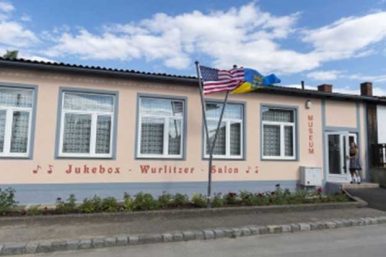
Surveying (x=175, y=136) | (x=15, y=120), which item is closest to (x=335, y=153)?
(x=175, y=136)

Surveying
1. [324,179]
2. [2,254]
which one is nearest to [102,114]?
[2,254]

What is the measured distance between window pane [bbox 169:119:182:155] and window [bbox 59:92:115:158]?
202 centimetres

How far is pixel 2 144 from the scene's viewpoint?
36.5 ft

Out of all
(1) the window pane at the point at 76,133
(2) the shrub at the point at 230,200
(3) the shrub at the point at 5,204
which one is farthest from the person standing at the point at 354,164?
(3) the shrub at the point at 5,204

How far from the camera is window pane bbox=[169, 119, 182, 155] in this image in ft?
42.8

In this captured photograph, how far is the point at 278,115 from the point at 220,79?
14.1 feet

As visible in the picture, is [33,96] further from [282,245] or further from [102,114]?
[282,245]

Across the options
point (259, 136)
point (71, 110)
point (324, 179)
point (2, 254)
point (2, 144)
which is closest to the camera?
point (2, 254)

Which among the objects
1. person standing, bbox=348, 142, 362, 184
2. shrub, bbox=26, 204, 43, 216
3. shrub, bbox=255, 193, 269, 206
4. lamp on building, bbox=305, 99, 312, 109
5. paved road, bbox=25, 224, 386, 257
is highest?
lamp on building, bbox=305, 99, 312, 109

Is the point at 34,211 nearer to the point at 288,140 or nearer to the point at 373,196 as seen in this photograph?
the point at 288,140

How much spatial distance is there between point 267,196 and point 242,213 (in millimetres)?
1542

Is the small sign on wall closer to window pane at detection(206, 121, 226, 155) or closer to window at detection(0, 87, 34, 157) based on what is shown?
window pane at detection(206, 121, 226, 155)

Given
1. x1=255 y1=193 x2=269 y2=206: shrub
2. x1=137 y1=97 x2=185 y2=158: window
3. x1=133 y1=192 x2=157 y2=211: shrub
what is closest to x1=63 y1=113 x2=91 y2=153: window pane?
x1=137 y1=97 x2=185 y2=158: window

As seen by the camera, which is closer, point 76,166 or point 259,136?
point 76,166
